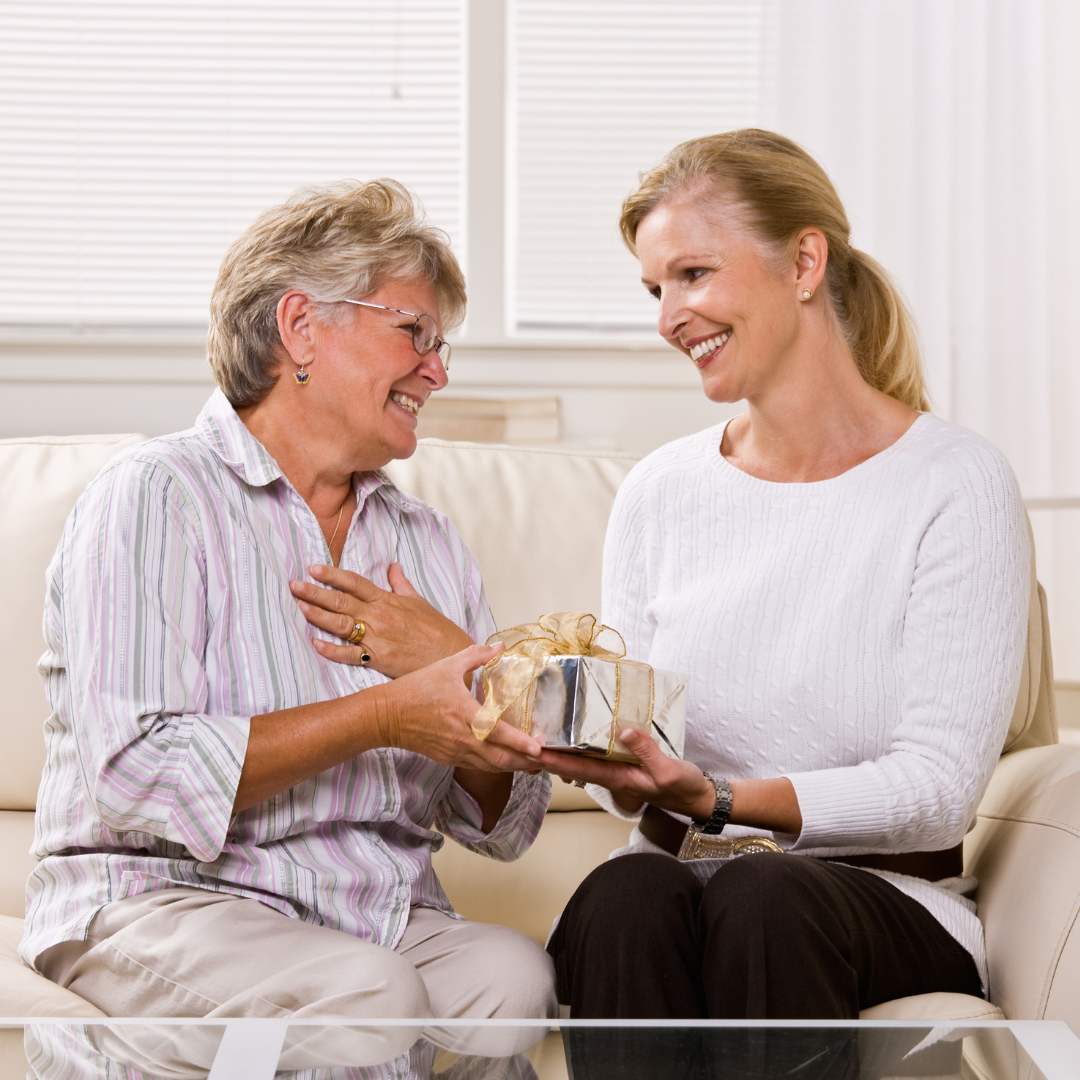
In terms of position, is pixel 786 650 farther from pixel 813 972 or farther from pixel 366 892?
pixel 366 892

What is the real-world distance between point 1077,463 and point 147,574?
2.13 metres

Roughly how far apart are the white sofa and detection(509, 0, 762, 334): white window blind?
81 cm

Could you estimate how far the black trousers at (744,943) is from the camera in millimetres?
1151

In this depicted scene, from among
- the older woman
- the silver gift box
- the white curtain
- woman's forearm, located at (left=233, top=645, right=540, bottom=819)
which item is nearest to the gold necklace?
the older woman

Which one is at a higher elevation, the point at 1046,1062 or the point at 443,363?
the point at 443,363

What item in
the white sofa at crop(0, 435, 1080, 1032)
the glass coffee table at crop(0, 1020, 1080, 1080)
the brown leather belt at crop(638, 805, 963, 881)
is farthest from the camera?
the brown leather belt at crop(638, 805, 963, 881)

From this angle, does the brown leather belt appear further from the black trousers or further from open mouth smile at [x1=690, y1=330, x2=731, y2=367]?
open mouth smile at [x1=690, y1=330, x2=731, y2=367]

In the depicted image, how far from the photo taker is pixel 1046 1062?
35.7 inches

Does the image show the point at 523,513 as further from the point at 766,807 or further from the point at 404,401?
the point at 766,807

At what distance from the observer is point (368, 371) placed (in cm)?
141

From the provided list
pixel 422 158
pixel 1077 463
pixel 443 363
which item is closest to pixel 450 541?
pixel 443 363

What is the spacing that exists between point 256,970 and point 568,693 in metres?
0.39

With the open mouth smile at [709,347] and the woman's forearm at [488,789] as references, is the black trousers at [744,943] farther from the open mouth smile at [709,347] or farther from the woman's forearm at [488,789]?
the open mouth smile at [709,347]

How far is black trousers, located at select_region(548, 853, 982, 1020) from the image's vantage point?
45.3 inches
